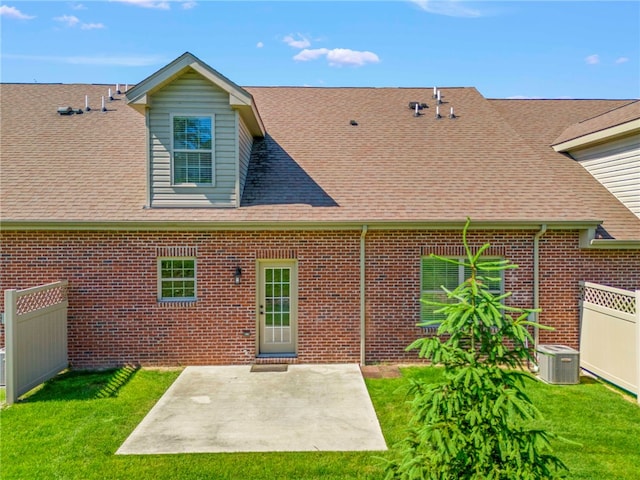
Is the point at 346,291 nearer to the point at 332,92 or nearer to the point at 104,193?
the point at 104,193

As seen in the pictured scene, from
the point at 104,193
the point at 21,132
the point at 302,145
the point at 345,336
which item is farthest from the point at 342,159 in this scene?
the point at 21,132

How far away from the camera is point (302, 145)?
38.8 feet

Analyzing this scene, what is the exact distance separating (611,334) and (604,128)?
5.27 m

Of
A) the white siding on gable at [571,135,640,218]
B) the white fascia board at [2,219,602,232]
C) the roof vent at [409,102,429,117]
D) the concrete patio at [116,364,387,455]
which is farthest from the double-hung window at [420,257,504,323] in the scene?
the roof vent at [409,102,429,117]

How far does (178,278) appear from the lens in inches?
370

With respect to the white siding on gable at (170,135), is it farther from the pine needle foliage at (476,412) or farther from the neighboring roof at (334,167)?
the pine needle foliage at (476,412)

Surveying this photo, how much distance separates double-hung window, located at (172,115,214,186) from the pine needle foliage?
714 centimetres

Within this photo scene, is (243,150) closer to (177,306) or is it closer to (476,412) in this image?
(177,306)

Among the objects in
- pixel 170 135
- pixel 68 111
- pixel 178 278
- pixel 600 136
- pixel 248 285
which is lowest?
pixel 248 285

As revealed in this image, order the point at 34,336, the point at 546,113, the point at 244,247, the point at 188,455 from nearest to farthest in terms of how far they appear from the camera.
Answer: the point at 188,455
the point at 34,336
the point at 244,247
the point at 546,113

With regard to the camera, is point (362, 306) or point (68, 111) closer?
point (362, 306)

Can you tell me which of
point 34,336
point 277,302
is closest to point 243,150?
A: point 277,302

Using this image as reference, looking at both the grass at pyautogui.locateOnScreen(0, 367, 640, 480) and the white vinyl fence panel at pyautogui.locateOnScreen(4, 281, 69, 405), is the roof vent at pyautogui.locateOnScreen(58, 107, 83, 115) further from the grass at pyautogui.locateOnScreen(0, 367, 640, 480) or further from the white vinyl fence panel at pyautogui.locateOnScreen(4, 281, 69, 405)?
the grass at pyautogui.locateOnScreen(0, 367, 640, 480)

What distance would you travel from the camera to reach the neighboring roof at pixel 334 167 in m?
9.38
